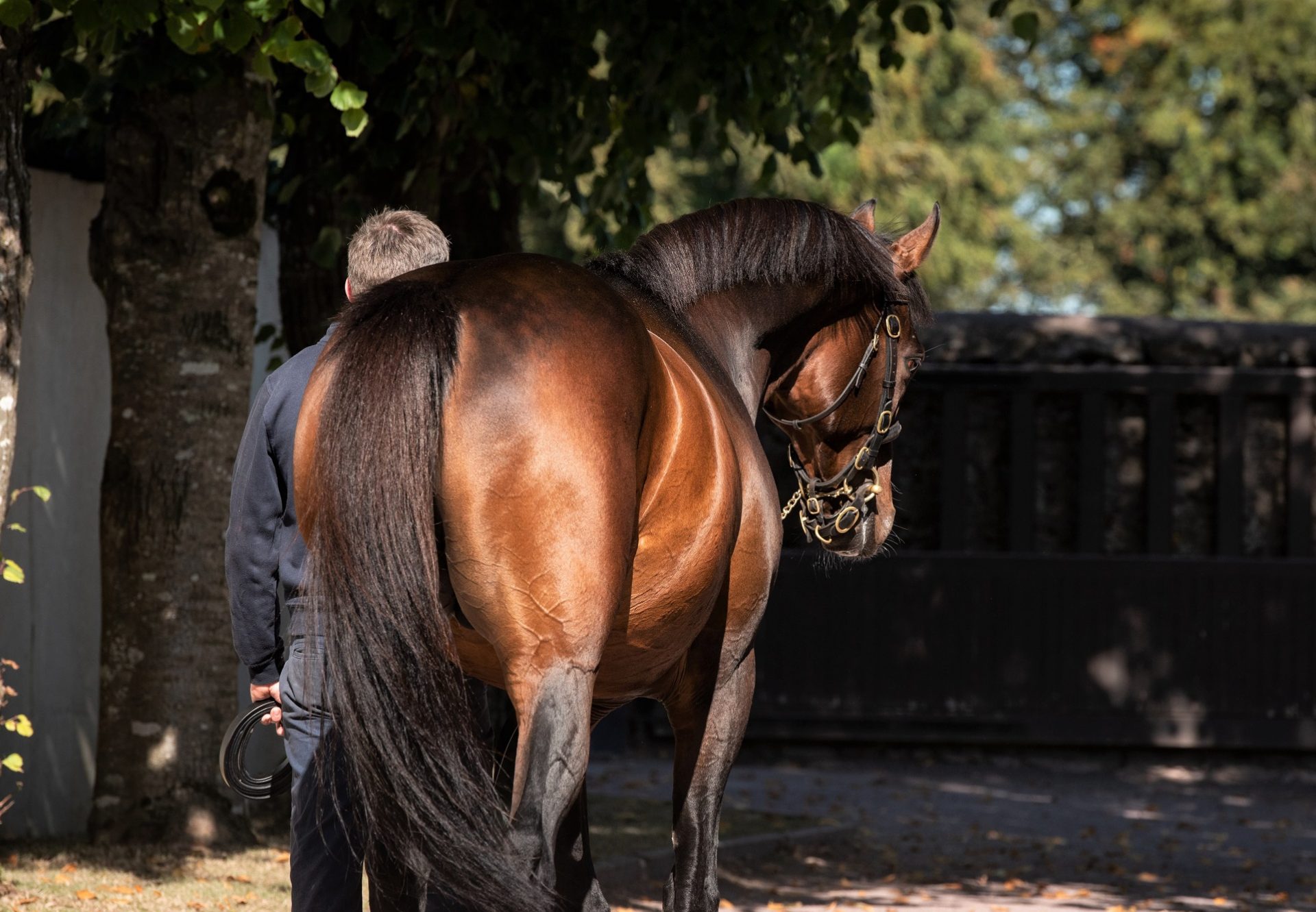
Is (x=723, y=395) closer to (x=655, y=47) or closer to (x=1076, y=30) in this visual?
(x=655, y=47)

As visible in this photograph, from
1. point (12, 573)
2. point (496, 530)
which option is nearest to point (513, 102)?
point (12, 573)

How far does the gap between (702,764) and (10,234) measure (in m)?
2.66

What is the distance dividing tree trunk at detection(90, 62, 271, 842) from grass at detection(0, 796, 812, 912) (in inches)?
7.3

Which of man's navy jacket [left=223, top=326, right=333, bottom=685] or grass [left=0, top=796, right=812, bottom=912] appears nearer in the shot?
man's navy jacket [left=223, top=326, right=333, bottom=685]

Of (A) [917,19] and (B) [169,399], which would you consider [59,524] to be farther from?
(A) [917,19]

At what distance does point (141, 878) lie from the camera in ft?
19.3

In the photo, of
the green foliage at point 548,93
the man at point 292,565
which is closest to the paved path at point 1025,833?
the man at point 292,565

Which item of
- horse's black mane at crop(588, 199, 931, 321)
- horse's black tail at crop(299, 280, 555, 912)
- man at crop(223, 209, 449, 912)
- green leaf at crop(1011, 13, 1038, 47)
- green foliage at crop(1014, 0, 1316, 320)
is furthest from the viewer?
green foliage at crop(1014, 0, 1316, 320)

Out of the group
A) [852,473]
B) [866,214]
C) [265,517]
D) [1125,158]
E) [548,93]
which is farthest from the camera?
[1125,158]

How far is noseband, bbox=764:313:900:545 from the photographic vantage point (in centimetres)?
412

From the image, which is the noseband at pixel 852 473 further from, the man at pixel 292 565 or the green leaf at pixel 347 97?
the green leaf at pixel 347 97

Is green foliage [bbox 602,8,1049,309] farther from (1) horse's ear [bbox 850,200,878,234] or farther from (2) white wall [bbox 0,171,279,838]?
(1) horse's ear [bbox 850,200,878,234]

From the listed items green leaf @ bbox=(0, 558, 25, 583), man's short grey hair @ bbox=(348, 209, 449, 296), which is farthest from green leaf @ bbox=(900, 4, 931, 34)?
green leaf @ bbox=(0, 558, 25, 583)

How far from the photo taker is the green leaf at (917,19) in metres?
7.32
